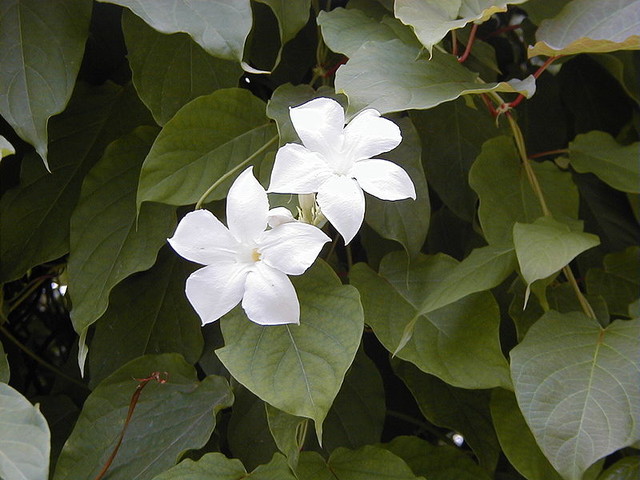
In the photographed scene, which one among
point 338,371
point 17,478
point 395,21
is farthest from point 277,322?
point 395,21

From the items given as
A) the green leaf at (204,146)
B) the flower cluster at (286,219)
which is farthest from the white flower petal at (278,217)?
the green leaf at (204,146)

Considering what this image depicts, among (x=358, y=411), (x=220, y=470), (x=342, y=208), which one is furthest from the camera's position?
(x=358, y=411)

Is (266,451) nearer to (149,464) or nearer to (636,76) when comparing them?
(149,464)

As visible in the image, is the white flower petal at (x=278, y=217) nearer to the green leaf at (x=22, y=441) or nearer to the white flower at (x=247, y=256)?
the white flower at (x=247, y=256)

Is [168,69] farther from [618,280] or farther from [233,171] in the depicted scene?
[618,280]

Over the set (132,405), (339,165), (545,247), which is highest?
(339,165)

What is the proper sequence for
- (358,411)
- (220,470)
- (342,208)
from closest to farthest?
(342,208) → (220,470) → (358,411)

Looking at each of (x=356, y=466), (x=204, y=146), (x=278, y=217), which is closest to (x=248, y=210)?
(x=278, y=217)
